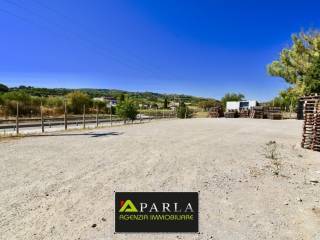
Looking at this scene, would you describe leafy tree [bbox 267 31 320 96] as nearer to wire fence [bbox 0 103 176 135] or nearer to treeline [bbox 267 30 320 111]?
treeline [bbox 267 30 320 111]

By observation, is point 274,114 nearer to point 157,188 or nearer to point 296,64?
point 296,64

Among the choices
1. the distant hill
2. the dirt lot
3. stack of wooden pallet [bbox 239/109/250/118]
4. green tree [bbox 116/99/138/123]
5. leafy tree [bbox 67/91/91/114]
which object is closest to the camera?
the dirt lot

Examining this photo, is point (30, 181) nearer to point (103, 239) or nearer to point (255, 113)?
point (103, 239)

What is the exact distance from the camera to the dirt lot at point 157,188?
16.1ft

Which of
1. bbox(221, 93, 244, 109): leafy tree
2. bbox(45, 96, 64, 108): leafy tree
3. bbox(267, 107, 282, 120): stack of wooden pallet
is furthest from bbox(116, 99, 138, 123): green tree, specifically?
bbox(221, 93, 244, 109): leafy tree

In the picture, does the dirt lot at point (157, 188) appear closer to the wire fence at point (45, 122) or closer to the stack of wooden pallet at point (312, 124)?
the stack of wooden pallet at point (312, 124)

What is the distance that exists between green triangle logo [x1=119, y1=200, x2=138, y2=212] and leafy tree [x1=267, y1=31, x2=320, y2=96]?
39973mm

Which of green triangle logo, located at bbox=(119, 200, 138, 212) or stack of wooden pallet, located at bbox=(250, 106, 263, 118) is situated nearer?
green triangle logo, located at bbox=(119, 200, 138, 212)

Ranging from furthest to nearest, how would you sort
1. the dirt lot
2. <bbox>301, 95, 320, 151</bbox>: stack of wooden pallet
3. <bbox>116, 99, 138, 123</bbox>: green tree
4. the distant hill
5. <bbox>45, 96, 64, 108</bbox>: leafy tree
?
the distant hill < <bbox>45, 96, 64, 108</bbox>: leafy tree < <bbox>116, 99, 138, 123</bbox>: green tree < <bbox>301, 95, 320, 151</bbox>: stack of wooden pallet < the dirt lot

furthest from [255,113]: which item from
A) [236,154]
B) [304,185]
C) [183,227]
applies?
[183,227]

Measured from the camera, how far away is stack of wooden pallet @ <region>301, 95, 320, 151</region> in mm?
14352

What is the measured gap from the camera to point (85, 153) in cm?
1185

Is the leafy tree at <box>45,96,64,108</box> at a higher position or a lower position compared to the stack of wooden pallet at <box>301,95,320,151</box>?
higher

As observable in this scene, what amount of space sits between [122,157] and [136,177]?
3.13m
